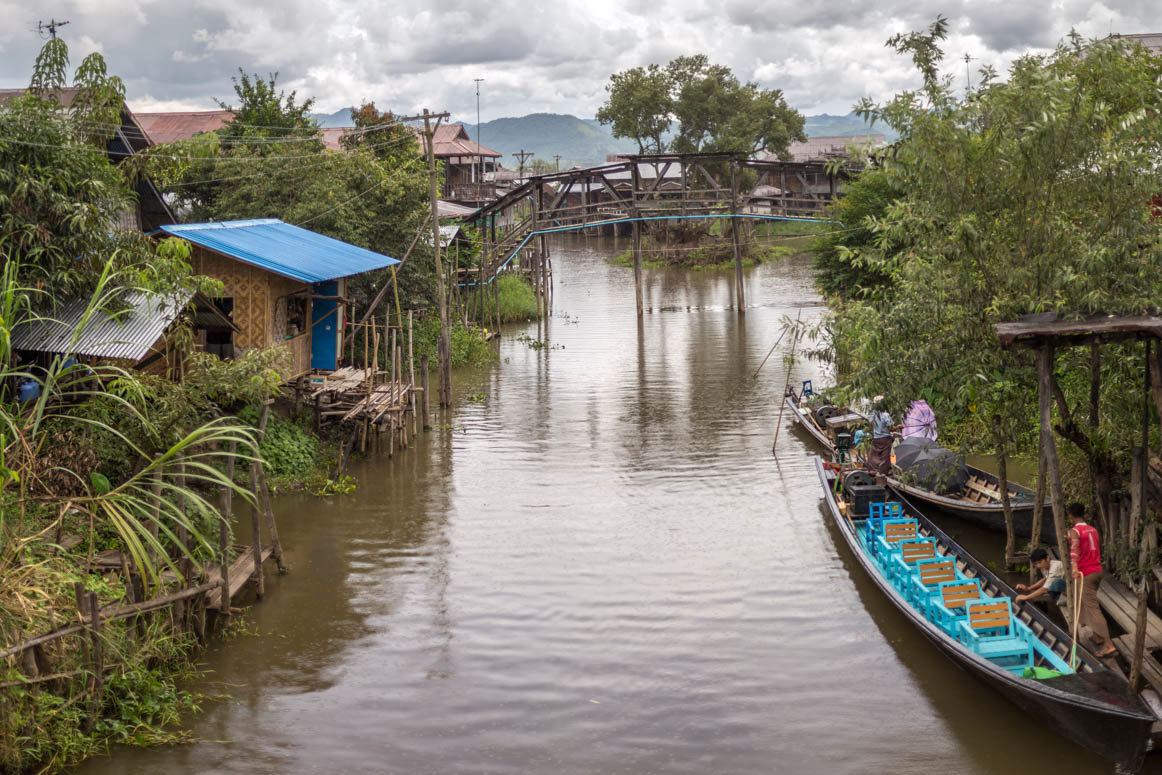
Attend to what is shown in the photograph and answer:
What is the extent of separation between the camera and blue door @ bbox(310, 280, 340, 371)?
20297 millimetres

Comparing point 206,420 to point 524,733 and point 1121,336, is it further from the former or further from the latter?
point 1121,336

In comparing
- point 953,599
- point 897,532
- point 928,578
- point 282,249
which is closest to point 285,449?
point 282,249

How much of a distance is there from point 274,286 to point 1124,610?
13.6 m

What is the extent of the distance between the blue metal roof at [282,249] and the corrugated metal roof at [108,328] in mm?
2927

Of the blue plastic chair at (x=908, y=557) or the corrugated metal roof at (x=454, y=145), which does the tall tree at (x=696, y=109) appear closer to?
the corrugated metal roof at (x=454, y=145)

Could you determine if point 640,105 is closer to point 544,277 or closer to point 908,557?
point 544,277

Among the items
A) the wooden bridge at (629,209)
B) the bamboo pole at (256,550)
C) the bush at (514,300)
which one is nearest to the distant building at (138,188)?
the bamboo pole at (256,550)

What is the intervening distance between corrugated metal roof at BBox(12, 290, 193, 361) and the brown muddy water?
136 inches

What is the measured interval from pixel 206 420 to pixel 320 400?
533cm

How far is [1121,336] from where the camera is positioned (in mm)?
9172

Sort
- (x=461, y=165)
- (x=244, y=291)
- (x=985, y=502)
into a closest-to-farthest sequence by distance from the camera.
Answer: (x=985, y=502) < (x=244, y=291) < (x=461, y=165)

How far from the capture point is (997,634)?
1052 cm

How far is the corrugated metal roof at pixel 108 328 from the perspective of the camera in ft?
42.2

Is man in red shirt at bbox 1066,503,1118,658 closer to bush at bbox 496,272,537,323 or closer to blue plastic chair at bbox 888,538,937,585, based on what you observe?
blue plastic chair at bbox 888,538,937,585
